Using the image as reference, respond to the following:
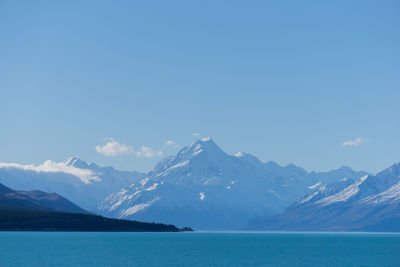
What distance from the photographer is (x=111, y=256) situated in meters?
178

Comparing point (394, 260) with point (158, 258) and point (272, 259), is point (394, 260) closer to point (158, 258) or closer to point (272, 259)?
point (272, 259)

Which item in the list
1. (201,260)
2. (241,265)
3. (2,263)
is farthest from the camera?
(201,260)

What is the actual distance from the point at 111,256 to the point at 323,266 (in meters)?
61.3

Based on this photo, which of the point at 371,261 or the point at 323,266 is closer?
the point at 323,266

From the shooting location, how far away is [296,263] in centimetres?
16300

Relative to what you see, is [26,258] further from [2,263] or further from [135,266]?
[135,266]

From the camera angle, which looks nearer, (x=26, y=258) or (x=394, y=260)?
(x=26, y=258)

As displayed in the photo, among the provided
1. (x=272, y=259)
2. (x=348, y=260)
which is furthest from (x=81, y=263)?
(x=348, y=260)

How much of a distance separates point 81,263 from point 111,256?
2637 centimetres

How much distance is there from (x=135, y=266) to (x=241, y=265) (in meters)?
27.5

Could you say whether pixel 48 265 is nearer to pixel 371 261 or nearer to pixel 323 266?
pixel 323 266

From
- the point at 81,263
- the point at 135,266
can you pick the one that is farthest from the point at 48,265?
the point at 135,266

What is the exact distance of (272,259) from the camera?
175500 millimetres

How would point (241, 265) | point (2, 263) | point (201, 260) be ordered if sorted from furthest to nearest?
point (201, 260) < point (241, 265) < point (2, 263)
